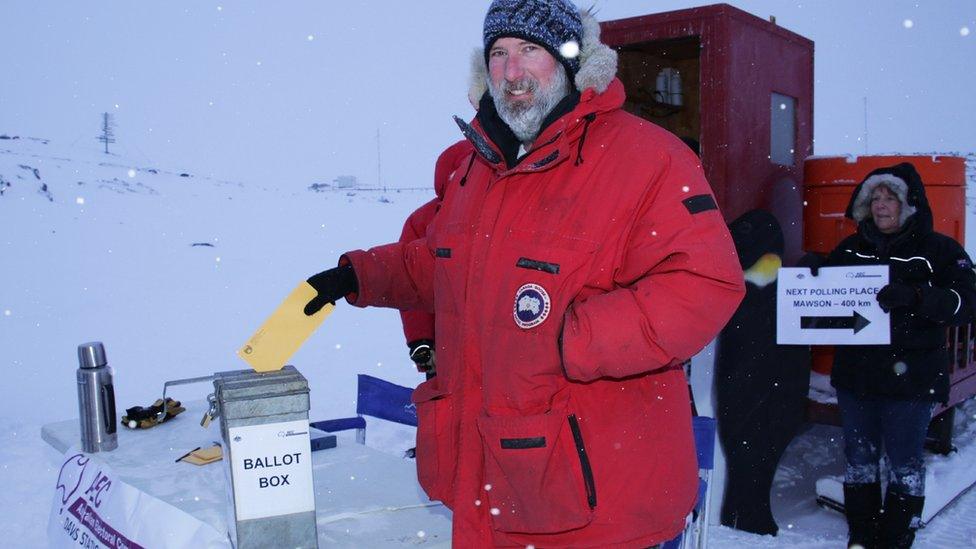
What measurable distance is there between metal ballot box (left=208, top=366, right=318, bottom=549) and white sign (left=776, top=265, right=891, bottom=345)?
9.50ft

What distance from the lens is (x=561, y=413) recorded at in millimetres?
1502

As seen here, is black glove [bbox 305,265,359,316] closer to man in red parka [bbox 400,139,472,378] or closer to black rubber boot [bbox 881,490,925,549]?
man in red parka [bbox 400,139,472,378]

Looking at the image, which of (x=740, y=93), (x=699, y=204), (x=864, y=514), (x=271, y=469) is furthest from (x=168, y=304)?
(x=699, y=204)

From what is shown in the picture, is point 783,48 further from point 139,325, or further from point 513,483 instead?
point 139,325

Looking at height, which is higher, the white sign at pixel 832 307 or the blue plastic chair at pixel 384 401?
the white sign at pixel 832 307

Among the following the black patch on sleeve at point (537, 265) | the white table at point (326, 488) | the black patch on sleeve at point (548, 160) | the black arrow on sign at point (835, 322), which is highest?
the black patch on sleeve at point (548, 160)

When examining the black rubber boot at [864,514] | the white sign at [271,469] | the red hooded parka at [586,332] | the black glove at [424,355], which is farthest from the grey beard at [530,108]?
the black rubber boot at [864,514]

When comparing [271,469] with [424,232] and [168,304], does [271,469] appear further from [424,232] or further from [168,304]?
[168,304]

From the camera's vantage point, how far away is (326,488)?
2266mm

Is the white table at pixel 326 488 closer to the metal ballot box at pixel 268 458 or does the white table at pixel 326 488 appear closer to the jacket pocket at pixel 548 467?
the metal ballot box at pixel 268 458

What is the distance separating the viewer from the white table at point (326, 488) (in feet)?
6.35

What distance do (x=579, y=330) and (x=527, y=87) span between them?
0.65 metres

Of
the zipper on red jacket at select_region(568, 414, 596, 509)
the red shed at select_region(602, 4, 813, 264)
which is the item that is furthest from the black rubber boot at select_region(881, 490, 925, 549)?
the zipper on red jacket at select_region(568, 414, 596, 509)

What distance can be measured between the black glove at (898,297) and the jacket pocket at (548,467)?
2.55 m
